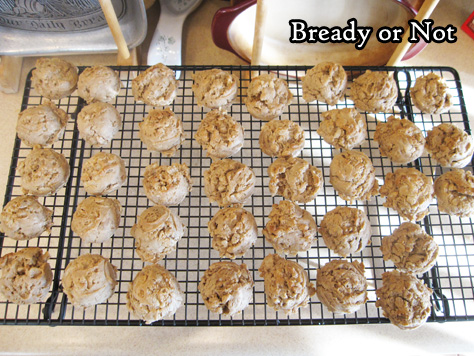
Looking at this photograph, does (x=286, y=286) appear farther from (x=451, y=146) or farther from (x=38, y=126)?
(x=38, y=126)

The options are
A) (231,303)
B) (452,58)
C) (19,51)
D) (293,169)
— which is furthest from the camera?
(452,58)

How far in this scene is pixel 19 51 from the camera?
1323 millimetres

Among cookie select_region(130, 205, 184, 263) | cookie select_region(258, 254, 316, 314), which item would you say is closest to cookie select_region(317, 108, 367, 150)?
cookie select_region(258, 254, 316, 314)

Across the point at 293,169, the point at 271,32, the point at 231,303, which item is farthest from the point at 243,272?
the point at 271,32

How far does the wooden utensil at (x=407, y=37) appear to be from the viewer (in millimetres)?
1053

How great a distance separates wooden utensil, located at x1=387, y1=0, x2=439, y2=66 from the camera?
105 cm

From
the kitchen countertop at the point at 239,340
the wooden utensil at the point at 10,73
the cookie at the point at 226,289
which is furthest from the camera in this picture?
the wooden utensil at the point at 10,73

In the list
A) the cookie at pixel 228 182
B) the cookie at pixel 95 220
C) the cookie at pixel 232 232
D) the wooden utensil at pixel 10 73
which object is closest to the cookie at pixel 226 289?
the cookie at pixel 232 232

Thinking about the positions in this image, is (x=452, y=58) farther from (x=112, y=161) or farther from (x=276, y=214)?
(x=112, y=161)

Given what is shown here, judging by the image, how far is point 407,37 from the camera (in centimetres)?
116

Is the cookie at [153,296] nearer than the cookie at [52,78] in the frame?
Yes

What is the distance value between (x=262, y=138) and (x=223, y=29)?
0.40m

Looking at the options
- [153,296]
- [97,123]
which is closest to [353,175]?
[153,296]

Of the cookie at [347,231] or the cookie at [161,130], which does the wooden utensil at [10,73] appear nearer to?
the cookie at [161,130]
